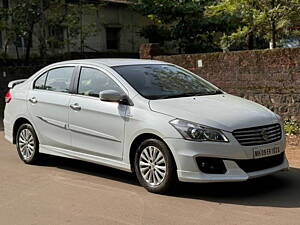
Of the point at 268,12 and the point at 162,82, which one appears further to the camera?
the point at 268,12

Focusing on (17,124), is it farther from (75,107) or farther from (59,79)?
(75,107)

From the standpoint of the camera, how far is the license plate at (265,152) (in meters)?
5.82

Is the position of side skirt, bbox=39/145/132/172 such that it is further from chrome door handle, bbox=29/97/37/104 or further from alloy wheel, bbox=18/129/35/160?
chrome door handle, bbox=29/97/37/104

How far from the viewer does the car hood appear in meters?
5.80

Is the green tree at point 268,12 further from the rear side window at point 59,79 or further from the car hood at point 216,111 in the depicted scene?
the car hood at point 216,111

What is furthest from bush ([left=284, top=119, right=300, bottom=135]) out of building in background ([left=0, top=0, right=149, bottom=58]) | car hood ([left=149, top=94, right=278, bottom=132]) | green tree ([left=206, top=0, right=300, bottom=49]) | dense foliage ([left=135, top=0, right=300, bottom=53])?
building in background ([left=0, top=0, right=149, bottom=58])

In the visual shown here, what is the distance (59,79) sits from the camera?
303 inches

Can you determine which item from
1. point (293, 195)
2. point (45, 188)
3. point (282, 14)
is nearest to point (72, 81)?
point (45, 188)

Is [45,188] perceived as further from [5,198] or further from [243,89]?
[243,89]

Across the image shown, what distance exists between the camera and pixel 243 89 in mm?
11781

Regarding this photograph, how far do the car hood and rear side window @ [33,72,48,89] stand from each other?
2.44 metres

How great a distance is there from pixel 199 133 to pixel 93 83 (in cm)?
201

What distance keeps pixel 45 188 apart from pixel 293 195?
3.12 metres

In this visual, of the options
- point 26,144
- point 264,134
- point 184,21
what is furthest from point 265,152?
point 184,21
